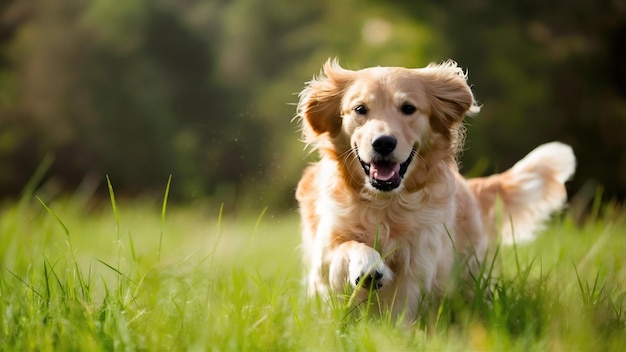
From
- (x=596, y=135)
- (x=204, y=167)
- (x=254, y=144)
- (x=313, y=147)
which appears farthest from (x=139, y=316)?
(x=254, y=144)

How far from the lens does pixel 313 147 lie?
12.7ft

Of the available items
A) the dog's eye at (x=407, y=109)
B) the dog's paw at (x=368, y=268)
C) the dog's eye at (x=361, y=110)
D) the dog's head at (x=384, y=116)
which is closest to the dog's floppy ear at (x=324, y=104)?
the dog's head at (x=384, y=116)

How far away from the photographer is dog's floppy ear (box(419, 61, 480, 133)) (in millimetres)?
3707

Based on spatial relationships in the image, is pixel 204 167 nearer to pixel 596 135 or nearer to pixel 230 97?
pixel 230 97

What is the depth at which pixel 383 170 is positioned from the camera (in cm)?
338

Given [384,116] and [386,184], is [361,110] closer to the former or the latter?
[384,116]

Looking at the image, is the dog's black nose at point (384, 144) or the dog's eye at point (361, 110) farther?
the dog's eye at point (361, 110)

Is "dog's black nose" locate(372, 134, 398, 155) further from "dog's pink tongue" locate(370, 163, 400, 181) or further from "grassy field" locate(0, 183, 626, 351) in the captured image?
"grassy field" locate(0, 183, 626, 351)

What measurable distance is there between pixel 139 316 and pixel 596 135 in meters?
9.88

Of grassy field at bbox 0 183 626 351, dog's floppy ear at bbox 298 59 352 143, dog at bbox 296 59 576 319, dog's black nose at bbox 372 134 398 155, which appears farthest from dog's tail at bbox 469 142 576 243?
dog's black nose at bbox 372 134 398 155

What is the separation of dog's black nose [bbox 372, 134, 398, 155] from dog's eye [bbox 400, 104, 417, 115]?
27 cm

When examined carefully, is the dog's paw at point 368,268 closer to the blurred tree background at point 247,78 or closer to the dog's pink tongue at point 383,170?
the dog's pink tongue at point 383,170

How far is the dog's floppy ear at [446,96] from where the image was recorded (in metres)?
3.71

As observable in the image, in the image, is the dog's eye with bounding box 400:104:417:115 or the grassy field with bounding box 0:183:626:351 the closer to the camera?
the grassy field with bounding box 0:183:626:351
